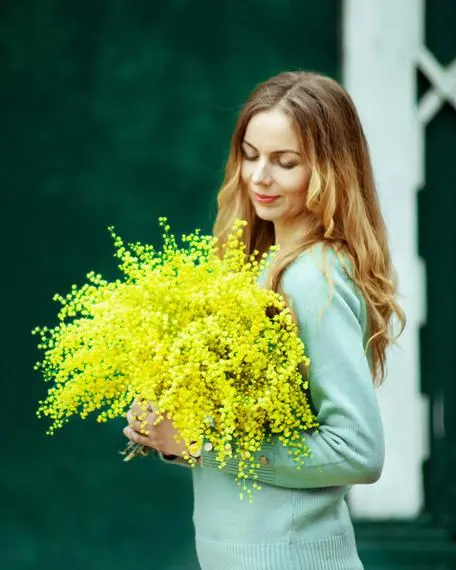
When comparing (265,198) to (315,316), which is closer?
(315,316)

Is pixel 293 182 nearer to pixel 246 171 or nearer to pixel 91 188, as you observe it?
pixel 246 171

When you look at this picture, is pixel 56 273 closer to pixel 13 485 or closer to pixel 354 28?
pixel 13 485

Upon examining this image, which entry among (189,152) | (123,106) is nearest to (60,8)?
(123,106)

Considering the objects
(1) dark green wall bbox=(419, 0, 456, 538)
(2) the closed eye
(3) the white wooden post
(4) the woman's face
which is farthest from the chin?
(1) dark green wall bbox=(419, 0, 456, 538)

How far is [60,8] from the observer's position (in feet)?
17.7

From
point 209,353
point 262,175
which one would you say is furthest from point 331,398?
point 262,175

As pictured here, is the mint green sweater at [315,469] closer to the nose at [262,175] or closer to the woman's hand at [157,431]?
the woman's hand at [157,431]

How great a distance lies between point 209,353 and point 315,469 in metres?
0.35

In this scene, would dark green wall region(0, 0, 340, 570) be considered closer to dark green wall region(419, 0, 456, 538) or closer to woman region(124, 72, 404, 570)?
dark green wall region(419, 0, 456, 538)

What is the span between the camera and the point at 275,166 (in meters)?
2.68

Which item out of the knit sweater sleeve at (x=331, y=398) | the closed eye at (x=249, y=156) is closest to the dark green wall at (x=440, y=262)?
the closed eye at (x=249, y=156)

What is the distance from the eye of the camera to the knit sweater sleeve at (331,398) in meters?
2.49

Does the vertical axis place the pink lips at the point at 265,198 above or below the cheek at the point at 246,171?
below

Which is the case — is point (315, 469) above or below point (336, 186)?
below
